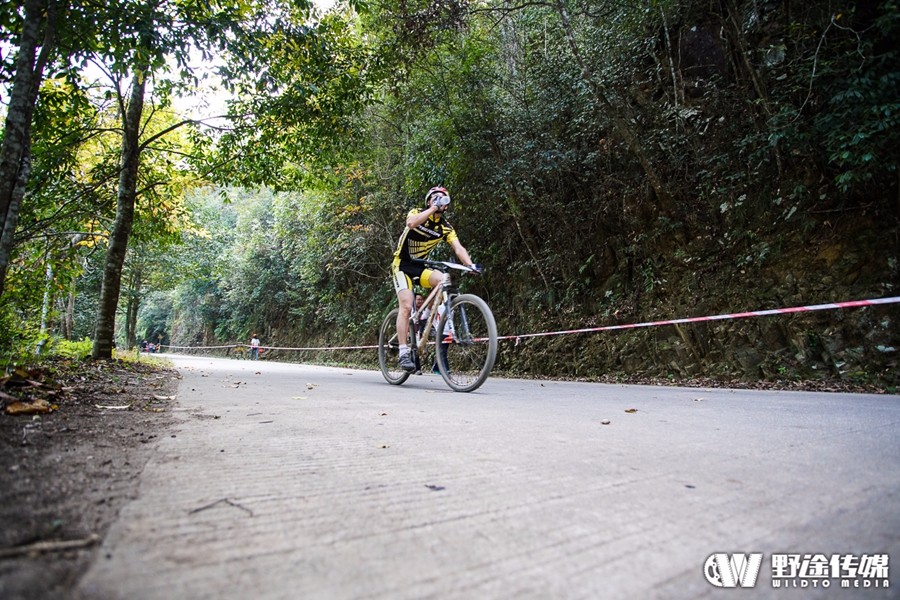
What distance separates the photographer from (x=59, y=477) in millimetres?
1262

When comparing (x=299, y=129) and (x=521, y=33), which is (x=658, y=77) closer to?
(x=521, y=33)

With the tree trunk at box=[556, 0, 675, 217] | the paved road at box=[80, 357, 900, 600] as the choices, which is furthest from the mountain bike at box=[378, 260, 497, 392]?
the tree trunk at box=[556, 0, 675, 217]

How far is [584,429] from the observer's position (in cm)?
245

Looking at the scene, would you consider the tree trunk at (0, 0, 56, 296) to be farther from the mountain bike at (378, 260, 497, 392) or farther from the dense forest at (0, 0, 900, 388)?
the mountain bike at (378, 260, 497, 392)

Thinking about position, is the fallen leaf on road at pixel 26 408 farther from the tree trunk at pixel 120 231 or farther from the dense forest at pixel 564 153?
the tree trunk at pixel 120 231

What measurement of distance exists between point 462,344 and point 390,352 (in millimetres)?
1468

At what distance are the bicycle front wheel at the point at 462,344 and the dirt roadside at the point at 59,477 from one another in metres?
2.79

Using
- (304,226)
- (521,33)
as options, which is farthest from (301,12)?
(304,226)

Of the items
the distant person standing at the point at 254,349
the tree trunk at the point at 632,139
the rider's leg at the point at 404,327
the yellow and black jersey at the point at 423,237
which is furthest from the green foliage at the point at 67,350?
the distant person standing at the point at 254,349

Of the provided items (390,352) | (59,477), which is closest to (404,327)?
(390,352)

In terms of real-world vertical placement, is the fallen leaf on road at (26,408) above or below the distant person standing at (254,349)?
above

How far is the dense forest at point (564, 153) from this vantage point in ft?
18.0

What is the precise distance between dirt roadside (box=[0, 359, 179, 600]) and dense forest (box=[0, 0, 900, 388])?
1.35 metres

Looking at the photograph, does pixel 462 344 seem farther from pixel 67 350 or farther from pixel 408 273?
pixel 67 350
